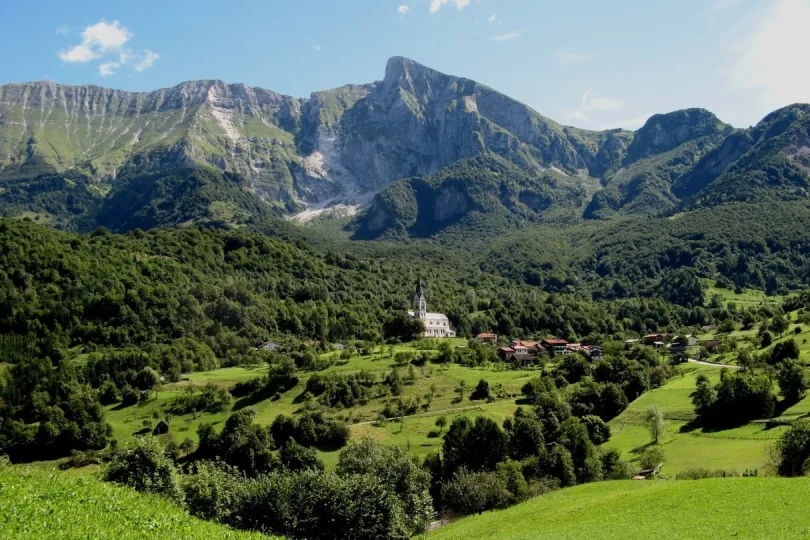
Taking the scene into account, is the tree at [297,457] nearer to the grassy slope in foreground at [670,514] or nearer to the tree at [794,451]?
the grassy slope in foreground at [670,514]

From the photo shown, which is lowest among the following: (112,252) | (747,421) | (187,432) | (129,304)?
(187,432)

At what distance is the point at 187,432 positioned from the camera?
3034 inches

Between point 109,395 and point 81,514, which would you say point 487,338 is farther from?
point 81,514

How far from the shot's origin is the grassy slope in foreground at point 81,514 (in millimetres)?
19609

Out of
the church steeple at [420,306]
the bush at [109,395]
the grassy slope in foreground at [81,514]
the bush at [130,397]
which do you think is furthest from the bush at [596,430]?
the church steeple at [420,306]

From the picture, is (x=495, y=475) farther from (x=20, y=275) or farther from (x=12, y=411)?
(x=20, y=275)

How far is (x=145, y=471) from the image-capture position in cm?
4162

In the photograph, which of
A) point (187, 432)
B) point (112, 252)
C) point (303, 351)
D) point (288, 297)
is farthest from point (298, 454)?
point (112, 252)

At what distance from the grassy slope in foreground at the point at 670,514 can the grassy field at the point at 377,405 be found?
26824mm

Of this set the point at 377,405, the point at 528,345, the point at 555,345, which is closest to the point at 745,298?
the point at 555,345

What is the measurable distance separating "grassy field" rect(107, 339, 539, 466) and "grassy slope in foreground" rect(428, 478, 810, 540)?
26824 mm

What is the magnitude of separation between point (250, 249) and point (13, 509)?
521 ft

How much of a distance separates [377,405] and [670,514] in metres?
56.0

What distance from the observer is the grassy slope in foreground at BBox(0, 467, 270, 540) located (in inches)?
772
